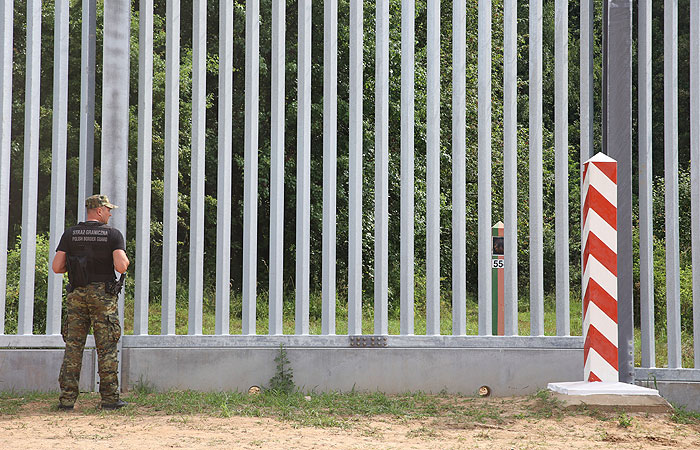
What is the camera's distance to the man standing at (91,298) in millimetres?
6562

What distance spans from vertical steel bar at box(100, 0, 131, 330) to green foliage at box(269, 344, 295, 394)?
147cm

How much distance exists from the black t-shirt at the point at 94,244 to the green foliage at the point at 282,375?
5.38 ft

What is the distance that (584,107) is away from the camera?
730cm

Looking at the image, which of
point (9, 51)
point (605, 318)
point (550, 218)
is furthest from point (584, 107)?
point (550, 218)

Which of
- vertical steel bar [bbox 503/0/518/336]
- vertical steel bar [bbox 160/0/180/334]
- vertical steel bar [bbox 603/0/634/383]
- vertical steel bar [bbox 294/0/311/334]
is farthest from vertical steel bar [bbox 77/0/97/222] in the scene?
vertical steel bar [bbox 603/0/634/383]

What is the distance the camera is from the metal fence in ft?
23.6

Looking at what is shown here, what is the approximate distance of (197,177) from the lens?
7.32 metres

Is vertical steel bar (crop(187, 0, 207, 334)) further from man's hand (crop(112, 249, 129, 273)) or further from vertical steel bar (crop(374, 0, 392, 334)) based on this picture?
vertical steel bar (crop(374, 0, 392, 334))

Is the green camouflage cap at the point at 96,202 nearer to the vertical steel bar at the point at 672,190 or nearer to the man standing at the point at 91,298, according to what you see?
the man standing at the point at 91,298

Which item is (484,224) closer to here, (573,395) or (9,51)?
(573,395)

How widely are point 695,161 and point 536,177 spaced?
1363 millimetres

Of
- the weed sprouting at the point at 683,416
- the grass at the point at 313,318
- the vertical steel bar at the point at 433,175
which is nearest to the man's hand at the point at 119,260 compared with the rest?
the vertical steel bar at the point at 433,175

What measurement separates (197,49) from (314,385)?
323 centimetres

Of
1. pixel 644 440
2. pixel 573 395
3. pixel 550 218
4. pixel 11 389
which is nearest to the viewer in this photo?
pixel 644 440
